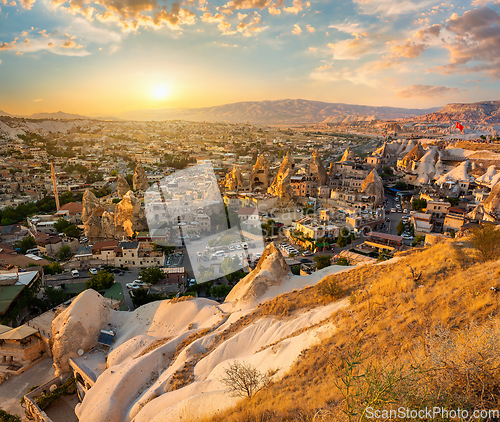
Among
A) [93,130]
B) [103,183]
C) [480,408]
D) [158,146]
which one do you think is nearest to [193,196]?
[103,183]

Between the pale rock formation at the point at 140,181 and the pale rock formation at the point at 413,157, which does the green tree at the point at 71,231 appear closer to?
the pale rock formation at the point at 140,181

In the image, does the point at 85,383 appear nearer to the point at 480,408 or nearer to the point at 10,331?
the point at 10,331

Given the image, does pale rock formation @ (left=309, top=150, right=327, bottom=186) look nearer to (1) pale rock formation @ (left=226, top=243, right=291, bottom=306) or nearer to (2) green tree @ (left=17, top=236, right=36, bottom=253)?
(1) pale rock formation @ (left=226, top=243, right=291, bottom=306)

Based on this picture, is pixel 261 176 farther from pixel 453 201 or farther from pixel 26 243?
pixel 26 243

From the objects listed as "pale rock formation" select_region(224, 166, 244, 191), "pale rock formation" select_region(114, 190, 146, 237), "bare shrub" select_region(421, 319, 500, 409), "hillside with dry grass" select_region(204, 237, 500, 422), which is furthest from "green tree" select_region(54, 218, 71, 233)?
"bare shrub" select_region(421, 319, 500, 409)

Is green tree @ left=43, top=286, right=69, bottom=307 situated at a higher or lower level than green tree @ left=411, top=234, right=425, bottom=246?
lower

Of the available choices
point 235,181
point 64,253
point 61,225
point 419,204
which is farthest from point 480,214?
point 61,225

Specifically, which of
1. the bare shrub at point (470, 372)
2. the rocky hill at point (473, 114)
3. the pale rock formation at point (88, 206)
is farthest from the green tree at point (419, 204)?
the rocky hill at point (473, 114)
